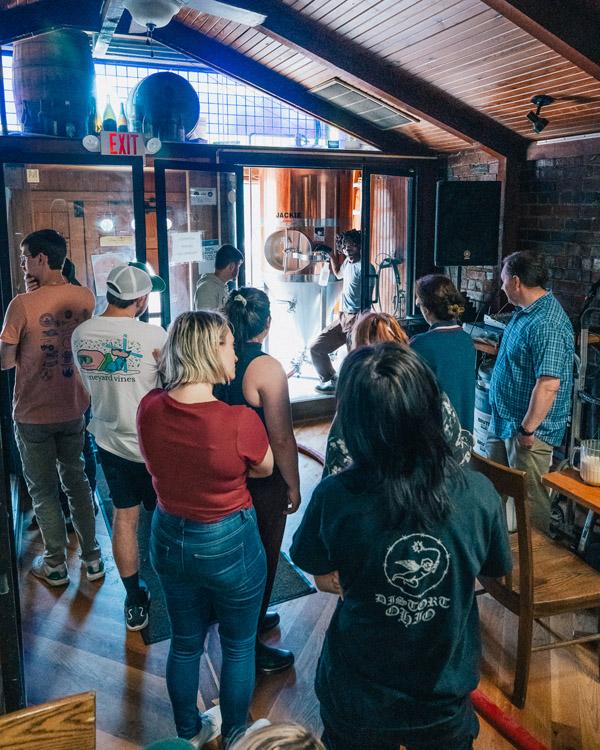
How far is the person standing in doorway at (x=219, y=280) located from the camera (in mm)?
4547

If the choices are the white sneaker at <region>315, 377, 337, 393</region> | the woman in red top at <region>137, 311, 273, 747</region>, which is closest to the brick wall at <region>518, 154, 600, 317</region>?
the white sneaker at <region>315, 377, 337, 393</region>

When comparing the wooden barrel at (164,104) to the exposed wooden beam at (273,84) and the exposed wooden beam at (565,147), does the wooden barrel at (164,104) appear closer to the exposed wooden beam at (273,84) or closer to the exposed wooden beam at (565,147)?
the exposed wooden beam at (273,84)

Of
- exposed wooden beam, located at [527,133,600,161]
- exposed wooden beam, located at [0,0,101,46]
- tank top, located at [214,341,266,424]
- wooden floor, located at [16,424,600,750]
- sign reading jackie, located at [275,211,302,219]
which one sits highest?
exposed wooden beam, located at [0,0,101,46]

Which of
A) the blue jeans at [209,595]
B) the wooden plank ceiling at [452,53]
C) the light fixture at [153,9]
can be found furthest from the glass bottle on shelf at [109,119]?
the blue jeans at [209,595]

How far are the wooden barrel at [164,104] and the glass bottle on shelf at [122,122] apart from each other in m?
0.06

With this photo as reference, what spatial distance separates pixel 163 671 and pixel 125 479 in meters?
0.74

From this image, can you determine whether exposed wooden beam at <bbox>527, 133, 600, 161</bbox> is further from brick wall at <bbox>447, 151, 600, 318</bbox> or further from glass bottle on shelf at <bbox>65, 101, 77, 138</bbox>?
glass bottle on shelf at <bbox>65, 101, 77, 138</bbox>

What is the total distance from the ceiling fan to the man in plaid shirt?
71.6 inches

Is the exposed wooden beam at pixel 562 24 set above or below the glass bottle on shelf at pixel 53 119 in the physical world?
above

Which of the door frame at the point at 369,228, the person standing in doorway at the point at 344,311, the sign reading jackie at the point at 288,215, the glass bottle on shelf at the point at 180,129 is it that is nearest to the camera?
the glass bottle on shelf at the point at 180,129

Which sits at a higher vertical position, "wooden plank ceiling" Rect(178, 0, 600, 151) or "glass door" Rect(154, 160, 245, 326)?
"wooden plank ceiling" Rect(178, 0, 600, 151)

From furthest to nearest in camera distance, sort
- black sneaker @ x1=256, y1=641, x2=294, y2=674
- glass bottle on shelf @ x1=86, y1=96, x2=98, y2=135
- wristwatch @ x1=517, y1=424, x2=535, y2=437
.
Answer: glass bottle on shelf @ x1=86, y1=96, x2=98, y2=135, wristwatch @ x1=517, y1=424, x2=535, y2=437, black sneaker @ x1=256, y1=641, x2=294, y2=674

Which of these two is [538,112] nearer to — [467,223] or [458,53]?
[458,53]

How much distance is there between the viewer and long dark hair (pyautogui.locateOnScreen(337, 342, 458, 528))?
48.1 inches
